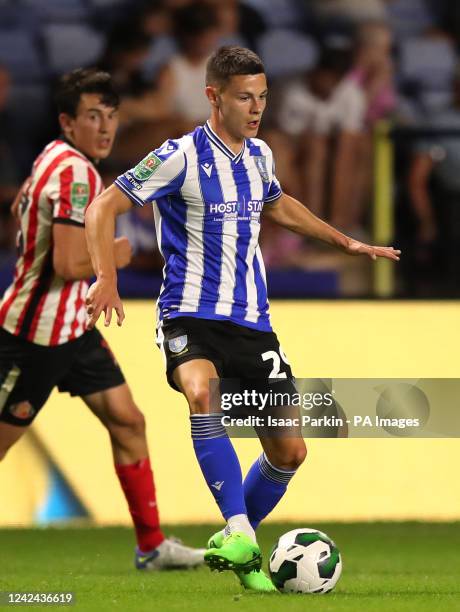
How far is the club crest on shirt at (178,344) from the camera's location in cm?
494

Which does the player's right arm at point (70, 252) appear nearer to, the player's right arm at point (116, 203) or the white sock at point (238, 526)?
the player's right arm at point (116, 203)

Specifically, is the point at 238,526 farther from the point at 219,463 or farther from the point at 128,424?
the point at 128,424

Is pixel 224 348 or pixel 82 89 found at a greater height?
pixel 82 89

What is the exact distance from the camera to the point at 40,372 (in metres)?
5.98

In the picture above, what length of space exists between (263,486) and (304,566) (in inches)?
17.1

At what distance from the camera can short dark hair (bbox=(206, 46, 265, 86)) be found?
4.95 meters

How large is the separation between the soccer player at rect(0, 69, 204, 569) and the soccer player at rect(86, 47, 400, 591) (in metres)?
0.92

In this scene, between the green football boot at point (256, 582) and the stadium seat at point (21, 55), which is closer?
the green football boot at point (256, 582)

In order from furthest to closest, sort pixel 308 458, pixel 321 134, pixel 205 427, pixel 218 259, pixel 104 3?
pixel 104 3
pixel 321 134
pixel 308 458
pixel 218 259
pixel 205 427

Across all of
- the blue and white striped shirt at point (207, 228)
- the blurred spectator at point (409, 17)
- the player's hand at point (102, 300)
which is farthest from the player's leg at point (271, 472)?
the blurred spectator at point (409, 17)

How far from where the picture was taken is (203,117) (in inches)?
339

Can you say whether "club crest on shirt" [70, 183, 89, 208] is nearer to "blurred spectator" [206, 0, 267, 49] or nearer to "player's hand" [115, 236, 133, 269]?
"player's hand" [115, 236, 133, 269]

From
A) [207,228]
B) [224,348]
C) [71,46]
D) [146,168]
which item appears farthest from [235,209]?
[71,46]

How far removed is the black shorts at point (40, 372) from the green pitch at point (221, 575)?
26.0 inches
